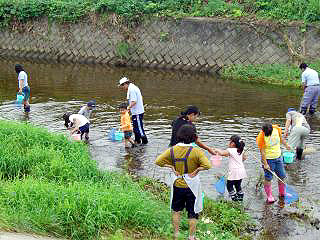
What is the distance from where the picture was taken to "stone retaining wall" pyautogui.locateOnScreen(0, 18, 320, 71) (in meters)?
21.8

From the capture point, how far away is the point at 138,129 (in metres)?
12.9

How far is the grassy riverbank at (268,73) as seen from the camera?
20394 millimetres

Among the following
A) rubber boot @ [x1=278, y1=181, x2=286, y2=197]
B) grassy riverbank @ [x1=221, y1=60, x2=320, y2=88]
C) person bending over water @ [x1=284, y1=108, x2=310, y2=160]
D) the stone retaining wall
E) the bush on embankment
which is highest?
the bush on embankment

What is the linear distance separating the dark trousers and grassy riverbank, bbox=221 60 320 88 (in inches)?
349

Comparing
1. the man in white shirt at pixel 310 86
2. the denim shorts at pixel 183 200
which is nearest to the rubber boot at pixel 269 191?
the denim shorts at pixel 183 200

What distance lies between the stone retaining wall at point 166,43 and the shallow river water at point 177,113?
1000 millimetres

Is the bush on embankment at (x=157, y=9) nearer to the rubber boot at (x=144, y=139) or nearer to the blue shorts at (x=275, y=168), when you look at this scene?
the rubber boot at (x=144, y=139)

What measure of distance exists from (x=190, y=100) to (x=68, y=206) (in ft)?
36.8

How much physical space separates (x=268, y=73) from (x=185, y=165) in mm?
14545

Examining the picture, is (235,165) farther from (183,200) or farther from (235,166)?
(183,200)

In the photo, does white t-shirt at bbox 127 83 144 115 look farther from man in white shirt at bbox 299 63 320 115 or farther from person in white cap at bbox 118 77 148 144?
man in white shirt at bbox 299 63 320 115

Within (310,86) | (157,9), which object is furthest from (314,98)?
(157,9)

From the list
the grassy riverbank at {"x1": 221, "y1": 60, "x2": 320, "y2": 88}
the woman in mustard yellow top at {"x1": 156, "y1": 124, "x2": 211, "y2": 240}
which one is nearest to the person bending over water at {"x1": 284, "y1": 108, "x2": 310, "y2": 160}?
the woman in mustard yellow top at {"x1": 156, "y1": 124, "x2": 211, "y2": 240}

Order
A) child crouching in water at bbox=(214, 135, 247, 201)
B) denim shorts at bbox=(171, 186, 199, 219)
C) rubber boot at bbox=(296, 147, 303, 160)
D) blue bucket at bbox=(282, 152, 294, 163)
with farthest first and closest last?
1. rubber boot at bbox=(296, 147, 303, 160)
2. blue bucket at bbox=(282, 152, 294, 163)
3. child crouching in water at bbox=(214, 135, 247, 201)
4. denim shorts at bbox=(171, 186, 199, 219)
